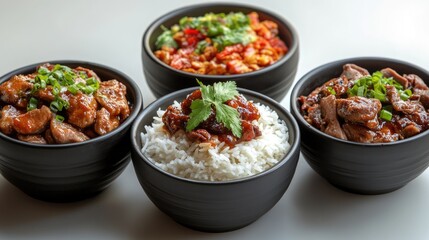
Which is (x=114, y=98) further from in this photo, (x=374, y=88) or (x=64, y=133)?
(x=374, y=88)

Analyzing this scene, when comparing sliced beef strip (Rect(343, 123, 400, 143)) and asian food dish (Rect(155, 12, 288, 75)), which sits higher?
sliced beef strip (Rect(343, 123, 400, 143))

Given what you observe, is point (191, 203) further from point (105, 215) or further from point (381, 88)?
point (381, 88)

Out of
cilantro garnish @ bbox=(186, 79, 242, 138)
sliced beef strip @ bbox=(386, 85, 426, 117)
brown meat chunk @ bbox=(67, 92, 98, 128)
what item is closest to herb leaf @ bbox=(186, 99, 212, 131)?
cilantro garnish @ bbox=(186, 79, 242, 138)

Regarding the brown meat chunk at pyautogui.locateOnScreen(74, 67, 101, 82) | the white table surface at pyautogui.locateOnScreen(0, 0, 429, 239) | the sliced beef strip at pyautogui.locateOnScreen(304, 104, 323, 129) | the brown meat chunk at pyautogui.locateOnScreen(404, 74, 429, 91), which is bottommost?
the white table surface at pyautogui.locateOnScreen(0, 0, 429, 239)

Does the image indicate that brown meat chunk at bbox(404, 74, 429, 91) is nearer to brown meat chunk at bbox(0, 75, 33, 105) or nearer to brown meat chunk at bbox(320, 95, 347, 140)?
brown meat chunk at bbox(320, 95, 347, 140)

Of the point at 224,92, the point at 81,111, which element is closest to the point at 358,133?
the point at 224,92

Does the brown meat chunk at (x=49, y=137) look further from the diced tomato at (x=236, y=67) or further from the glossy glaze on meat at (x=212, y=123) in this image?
the diced tomato at (x=236, y=67)

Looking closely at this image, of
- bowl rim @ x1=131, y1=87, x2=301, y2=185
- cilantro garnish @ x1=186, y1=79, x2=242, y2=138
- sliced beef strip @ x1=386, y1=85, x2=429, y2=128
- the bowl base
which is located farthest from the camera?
the bowl base

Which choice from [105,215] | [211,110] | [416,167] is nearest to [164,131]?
[211,110]
